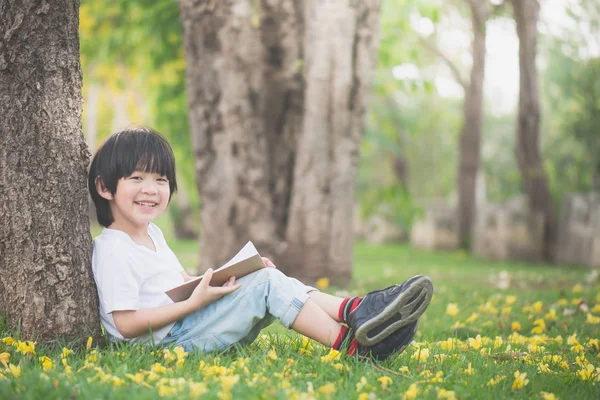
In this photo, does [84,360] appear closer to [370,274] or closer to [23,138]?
[23,138]

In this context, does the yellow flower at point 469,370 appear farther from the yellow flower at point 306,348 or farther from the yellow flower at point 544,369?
the yellow flower at point 306,348

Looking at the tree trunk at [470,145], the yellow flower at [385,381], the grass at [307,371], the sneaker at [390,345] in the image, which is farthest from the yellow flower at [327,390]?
the tree trunk at [470,145]

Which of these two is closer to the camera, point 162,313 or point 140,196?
point 162,313

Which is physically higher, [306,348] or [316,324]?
[316,324]

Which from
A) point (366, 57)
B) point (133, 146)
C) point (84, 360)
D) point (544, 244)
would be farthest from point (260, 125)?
point (544, 244)

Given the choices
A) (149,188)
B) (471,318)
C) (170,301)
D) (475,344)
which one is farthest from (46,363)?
(471,318)

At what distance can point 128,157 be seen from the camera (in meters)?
3.52

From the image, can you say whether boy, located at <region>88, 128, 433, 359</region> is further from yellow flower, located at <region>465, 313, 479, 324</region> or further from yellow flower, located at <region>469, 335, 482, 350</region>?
yellow flower, located at <region>465, 313, 479, 324</region>

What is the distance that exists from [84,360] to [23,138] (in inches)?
42.1

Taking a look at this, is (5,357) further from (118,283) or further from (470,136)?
(470,136)

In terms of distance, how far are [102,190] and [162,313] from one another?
→ 709mm

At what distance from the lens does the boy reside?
3316mm

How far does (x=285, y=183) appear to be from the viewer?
303 inches

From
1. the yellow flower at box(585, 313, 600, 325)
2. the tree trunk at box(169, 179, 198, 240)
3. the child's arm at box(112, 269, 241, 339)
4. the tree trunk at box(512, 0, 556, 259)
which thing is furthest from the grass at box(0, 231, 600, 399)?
Answer: the tree trunk at box(169, 179, 198, 240)
